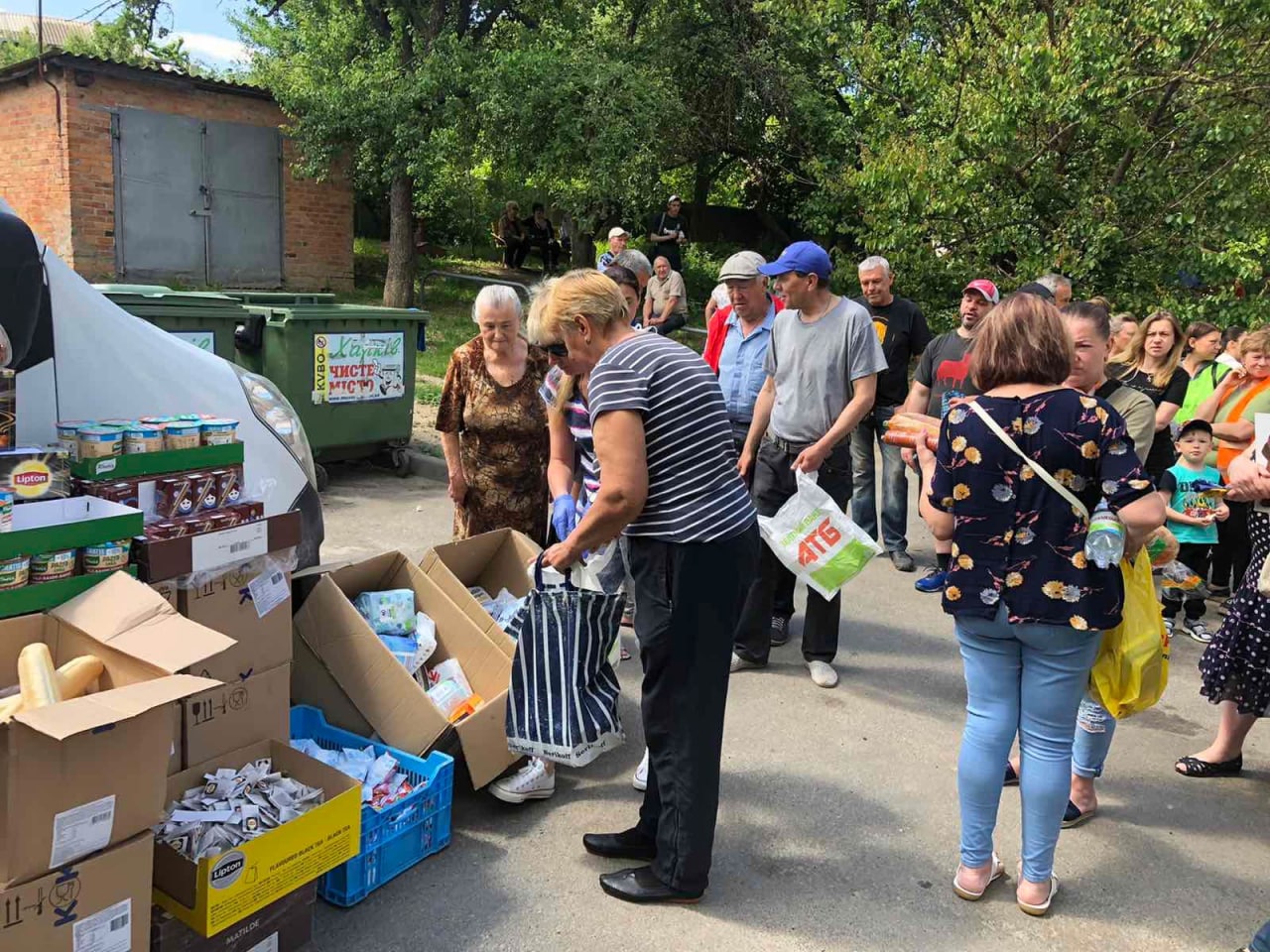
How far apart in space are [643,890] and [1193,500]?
4350 millimetres

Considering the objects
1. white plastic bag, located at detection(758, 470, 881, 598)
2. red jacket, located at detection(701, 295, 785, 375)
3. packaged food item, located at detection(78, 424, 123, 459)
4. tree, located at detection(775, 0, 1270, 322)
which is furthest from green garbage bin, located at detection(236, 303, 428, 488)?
tree, located at detection(775, 0, 1270, 322)

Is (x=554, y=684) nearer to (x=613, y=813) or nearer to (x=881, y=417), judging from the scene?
(x=613, y=813)

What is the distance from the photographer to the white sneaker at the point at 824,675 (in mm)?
4664

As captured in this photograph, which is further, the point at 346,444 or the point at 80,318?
the point at 346,444

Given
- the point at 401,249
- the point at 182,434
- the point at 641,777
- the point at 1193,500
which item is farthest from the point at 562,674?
the point at 401,249

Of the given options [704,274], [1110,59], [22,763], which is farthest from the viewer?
[704,274]

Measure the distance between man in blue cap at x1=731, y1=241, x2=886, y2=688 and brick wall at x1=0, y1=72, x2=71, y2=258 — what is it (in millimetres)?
12296

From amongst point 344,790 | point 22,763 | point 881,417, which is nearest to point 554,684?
point 344,790

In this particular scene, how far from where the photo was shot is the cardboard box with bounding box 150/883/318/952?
7.71ft

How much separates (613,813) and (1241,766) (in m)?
2.56

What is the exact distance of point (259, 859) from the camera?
246 cm

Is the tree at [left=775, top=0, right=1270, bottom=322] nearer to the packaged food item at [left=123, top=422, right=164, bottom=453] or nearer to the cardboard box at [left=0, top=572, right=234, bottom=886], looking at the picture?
the packaged food item at [left=123, top=422, right=164, bottom=453]

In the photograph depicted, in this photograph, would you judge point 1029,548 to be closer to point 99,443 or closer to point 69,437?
point 99,443

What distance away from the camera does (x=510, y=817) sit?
11.3 ft
